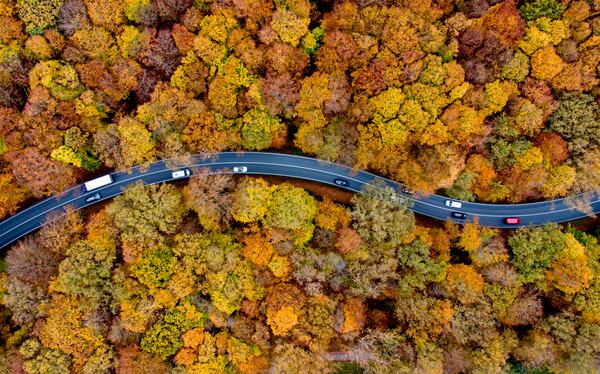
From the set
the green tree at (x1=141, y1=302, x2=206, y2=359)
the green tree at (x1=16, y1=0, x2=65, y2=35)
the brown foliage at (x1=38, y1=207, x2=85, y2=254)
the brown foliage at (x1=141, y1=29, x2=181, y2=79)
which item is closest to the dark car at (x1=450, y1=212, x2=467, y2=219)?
the green tree at (x1=141, y1=302, x2=206, y2=359)

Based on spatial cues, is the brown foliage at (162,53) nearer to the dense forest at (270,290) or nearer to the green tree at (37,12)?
the green tree at (37,12)

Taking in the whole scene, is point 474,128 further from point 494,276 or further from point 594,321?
point 594,321

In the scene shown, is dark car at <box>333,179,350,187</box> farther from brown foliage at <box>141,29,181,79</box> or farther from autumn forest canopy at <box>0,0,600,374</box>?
brown foliage at <box>141,29,181,79</box>

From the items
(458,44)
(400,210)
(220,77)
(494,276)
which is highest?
(458,44)

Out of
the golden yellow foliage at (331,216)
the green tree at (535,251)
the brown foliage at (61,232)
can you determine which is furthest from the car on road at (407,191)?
the brown foliage at (61,232)

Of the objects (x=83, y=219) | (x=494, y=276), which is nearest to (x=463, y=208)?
(x=494, y=276)
